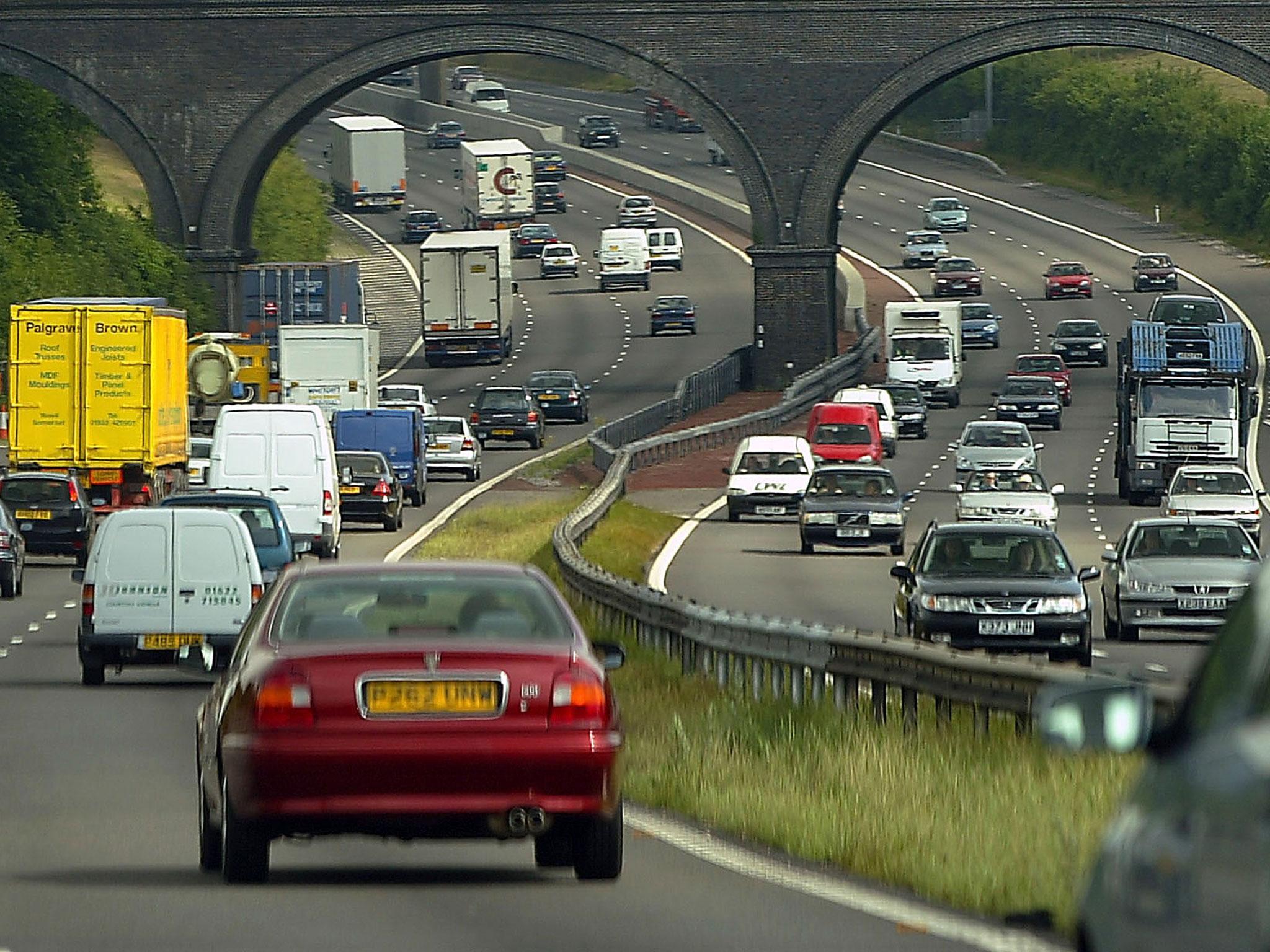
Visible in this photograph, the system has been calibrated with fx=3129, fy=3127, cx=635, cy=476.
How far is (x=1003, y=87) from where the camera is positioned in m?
164

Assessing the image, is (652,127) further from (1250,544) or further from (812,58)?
(1250,544)

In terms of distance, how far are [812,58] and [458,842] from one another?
210ft

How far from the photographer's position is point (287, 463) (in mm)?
39531

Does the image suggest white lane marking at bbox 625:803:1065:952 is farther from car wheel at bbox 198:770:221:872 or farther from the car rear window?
the car rear window

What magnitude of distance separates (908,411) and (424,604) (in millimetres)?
60359

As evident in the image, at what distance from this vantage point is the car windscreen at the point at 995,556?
88.3ft

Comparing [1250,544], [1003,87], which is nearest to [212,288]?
[1250,544]

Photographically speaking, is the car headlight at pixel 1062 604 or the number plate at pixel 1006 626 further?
the car headlight at pixel 1062 604

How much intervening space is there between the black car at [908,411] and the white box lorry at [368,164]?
59.3 meters

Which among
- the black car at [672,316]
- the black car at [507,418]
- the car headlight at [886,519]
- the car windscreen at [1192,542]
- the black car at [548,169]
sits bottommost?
the car headlight at [886,519]

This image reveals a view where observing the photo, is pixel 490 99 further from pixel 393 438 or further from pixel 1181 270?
pixel 393 438

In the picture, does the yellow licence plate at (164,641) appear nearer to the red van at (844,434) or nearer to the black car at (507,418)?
the red van at (844,434)

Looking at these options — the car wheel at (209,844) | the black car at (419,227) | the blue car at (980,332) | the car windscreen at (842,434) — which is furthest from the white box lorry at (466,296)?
the car wheel at (209,844)

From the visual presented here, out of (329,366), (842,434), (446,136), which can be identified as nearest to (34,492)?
(329,366)
